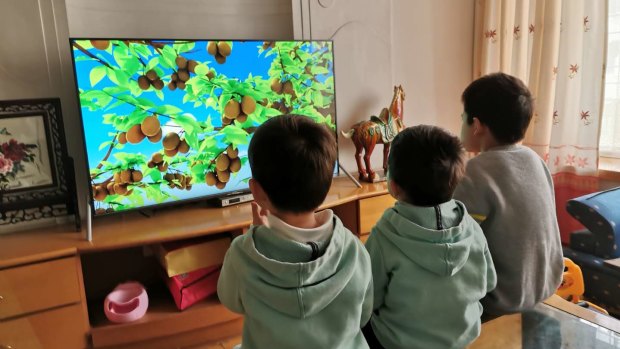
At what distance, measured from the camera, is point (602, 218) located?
2.11 meters

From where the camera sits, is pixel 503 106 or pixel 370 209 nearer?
pixel 503 106

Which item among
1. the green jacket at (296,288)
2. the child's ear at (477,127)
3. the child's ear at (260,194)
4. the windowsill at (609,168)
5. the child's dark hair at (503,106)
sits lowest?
the windowsill at (609,168)

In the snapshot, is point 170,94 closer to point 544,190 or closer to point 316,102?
point 316,102

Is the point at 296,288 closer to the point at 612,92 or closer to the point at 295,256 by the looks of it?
the point at 295,256

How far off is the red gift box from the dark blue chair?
171 cm

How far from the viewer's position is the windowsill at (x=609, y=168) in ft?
8.39

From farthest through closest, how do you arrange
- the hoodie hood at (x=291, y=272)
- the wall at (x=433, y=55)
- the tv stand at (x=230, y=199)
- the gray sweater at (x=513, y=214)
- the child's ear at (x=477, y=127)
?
the wall at (x=433, y=55)
the tv stand at (x=230, y=199)
the child's ear at (x=477, y=127)
the gray sweater at (x=513, y=214)
the hoodie hood at (x=291, y=272)

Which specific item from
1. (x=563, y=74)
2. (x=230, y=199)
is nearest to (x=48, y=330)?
(x=230, y=199)

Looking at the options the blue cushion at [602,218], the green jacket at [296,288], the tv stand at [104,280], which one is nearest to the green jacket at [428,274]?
the green jacket at [296,288]

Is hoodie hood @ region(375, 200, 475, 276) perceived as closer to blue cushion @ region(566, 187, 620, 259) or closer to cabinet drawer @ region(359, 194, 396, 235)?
cabinet drawer @ region(359, 194, 396, 235)

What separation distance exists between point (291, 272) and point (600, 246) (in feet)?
6.18

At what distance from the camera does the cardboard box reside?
1.80 m

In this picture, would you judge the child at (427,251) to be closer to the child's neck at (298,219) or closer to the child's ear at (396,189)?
the child's ear at (396,189)

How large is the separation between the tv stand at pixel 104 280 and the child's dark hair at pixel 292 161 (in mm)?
854
